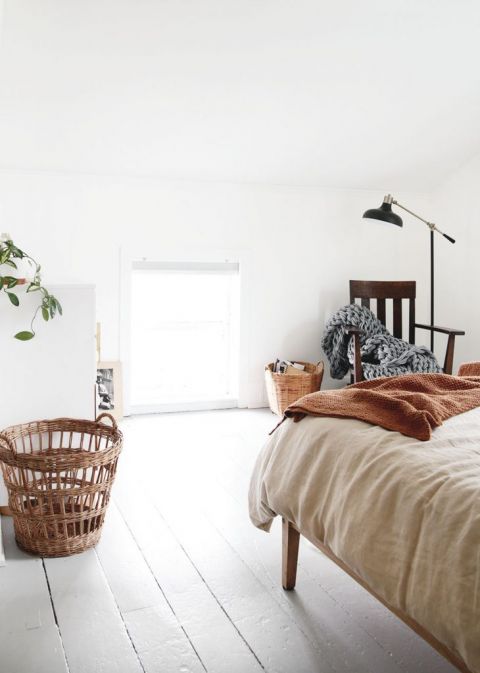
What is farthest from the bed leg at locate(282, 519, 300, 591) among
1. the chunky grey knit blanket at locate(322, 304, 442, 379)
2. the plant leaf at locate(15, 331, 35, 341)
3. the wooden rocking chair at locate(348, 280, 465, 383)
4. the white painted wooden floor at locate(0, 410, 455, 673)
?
the wooden rocking chair at locate(348, 280, 465, 383)

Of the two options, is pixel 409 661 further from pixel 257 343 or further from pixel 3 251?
pixel 257 343

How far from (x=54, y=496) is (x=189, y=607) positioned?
2.12ft

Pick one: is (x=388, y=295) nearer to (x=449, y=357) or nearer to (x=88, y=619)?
(x=449, y=357)

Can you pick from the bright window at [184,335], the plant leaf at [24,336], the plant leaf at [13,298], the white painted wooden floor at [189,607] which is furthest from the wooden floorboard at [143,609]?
the bright window at [184,335]

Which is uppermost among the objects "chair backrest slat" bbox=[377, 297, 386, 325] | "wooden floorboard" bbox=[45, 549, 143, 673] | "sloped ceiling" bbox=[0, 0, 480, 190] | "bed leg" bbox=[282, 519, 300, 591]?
Answer: "sloped ceiling" bbox=[0, 0, 480, 190]

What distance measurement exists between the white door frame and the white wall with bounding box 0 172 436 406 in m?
0.02

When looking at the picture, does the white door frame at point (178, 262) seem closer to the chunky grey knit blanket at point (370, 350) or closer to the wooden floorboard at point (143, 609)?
the chunky grey knit blanket at point (370, 350)

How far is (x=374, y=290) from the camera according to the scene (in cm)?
466

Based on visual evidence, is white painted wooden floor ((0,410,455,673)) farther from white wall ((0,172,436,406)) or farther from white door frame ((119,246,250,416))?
white wall ((0,172,436,406))

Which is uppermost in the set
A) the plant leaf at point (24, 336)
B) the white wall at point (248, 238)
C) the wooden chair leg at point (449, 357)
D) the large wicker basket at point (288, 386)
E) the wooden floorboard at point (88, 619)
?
the white wall at point (248, 238)

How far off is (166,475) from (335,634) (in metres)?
1.54

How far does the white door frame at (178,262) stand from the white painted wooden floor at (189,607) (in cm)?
160

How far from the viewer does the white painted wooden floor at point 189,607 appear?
1794mm

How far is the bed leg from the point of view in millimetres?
2129
